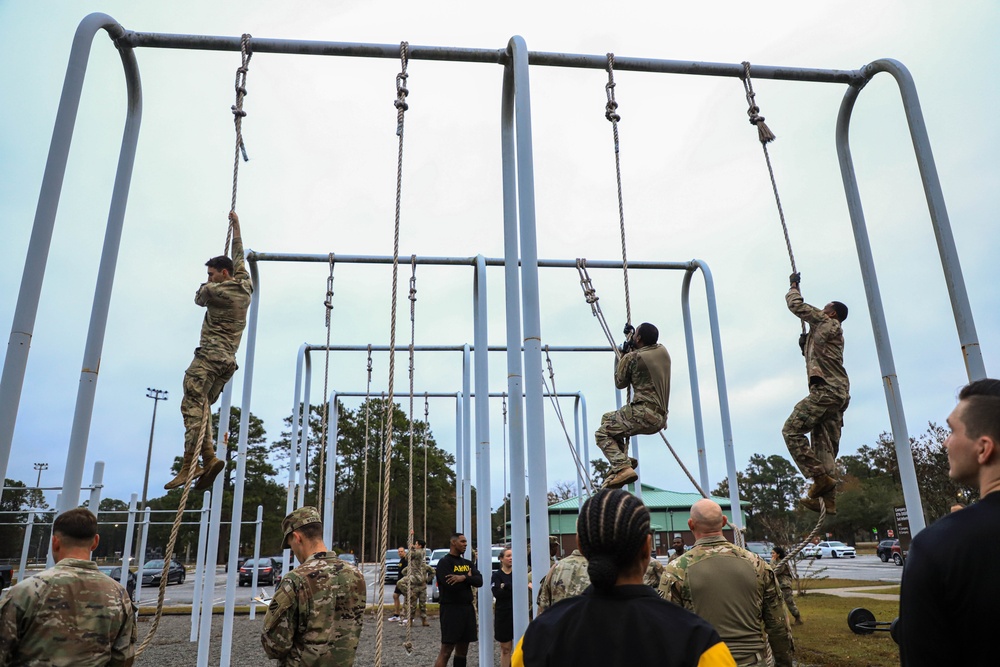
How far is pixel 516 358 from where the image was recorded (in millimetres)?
5035

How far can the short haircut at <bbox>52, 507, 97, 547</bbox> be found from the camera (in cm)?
374

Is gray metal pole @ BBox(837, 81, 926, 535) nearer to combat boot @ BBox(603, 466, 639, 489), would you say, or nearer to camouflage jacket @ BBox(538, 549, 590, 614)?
combat boot @ BBox(603, 466, 639, 489)

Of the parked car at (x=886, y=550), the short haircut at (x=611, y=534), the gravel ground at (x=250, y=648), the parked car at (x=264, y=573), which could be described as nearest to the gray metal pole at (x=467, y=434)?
the gravel ground at (x=250, y=648)

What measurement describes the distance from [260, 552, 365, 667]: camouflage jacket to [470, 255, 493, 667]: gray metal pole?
415 cm

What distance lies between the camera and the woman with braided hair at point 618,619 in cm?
171

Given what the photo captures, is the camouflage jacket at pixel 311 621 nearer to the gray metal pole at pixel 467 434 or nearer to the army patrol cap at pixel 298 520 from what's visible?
the army patrol cap at pixel 298 520

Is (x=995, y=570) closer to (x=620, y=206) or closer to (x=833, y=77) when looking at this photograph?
(x=620, y=206)

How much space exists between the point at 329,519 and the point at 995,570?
1318 cm

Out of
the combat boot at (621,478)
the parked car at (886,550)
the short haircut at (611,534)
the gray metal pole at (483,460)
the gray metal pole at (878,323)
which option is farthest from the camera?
the parked car at (886,550)

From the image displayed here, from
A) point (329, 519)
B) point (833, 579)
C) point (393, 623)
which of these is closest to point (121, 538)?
point (393, 623)

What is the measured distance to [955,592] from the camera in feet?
5.49

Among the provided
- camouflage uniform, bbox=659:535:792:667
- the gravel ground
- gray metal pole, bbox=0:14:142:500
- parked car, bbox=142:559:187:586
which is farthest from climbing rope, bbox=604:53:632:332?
parked car, bbox=142:559:187:586

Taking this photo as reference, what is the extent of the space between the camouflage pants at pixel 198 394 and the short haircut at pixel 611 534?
4.21 metres

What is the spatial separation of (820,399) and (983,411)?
3.90 m
